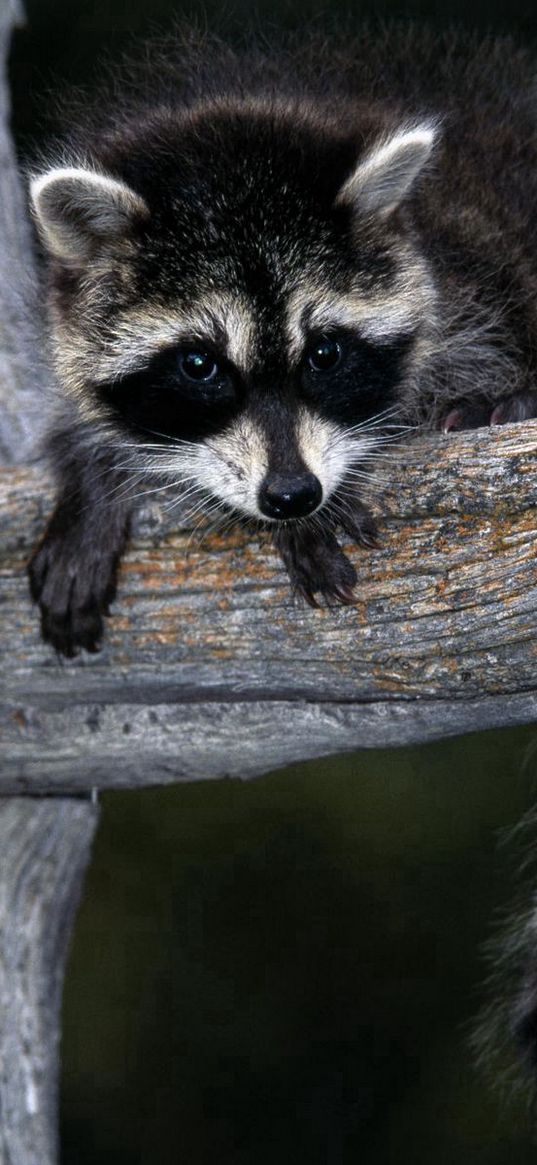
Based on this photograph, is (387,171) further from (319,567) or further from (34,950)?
(34,950)

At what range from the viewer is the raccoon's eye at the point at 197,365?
2.67 meters

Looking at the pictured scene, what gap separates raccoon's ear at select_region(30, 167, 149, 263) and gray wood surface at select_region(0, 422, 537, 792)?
54cm

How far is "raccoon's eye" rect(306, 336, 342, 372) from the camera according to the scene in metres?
2.71

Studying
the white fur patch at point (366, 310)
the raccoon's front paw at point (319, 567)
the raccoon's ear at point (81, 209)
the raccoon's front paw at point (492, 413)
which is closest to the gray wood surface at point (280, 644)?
the raccoon's front paw at point (319, 567)

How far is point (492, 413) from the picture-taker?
124 inches

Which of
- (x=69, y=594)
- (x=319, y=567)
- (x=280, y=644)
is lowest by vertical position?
(x=69, y=594)

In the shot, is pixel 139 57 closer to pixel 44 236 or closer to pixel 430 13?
pixel 430 13

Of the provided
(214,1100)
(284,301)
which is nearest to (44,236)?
(284,301)

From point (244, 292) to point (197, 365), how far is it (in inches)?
6.2

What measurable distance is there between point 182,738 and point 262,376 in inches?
32.9

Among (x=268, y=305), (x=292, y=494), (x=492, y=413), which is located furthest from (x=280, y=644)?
(x=492, y=413)

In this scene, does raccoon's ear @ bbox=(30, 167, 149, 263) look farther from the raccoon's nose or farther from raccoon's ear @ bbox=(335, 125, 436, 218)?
the raccoon's nose

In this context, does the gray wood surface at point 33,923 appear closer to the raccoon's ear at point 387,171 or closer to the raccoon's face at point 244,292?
the raccoon's face at point 244,292

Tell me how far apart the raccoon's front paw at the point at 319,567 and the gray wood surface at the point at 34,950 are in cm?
109
